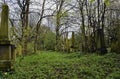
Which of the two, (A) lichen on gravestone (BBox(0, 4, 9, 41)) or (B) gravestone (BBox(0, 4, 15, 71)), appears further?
(A) lichen on gravestone (BBox(0, 4, 9, 41))

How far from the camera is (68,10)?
32406mm

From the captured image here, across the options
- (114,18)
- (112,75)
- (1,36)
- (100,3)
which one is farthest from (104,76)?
(114,18)

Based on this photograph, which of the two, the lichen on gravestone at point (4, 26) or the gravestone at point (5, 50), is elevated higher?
the lichen on gravestone at point (4, 26)

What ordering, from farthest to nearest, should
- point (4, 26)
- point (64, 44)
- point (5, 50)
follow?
point (64, 44)
point (4, 26)
point (5, 50)

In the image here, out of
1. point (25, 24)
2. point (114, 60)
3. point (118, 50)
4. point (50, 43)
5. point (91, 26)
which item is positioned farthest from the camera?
point (50, 43)

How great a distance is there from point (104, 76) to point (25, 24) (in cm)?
1577

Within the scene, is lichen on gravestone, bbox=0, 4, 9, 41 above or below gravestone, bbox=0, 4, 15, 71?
above

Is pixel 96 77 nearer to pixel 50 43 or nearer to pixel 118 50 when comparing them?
pixel 118 50

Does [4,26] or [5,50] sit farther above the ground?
[4,26]

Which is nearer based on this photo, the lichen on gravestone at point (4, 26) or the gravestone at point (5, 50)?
the gravestone at point (5, 50)

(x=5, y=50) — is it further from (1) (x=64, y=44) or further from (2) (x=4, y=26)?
(1) (x=64, y=44)

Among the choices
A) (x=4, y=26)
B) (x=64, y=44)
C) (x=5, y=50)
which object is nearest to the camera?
(x=5, y=50)

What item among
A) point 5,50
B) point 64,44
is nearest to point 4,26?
point 5,50

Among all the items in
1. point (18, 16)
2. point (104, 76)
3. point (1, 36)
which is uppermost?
point (18, 16)
